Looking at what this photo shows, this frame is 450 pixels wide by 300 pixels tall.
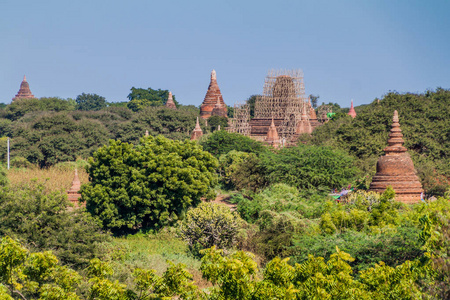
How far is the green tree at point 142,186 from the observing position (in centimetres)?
3269

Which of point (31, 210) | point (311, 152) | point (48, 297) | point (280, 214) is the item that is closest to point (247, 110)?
point (311, 152)

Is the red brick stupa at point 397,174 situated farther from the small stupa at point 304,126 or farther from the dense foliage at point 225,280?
the small stupa at point 304,126

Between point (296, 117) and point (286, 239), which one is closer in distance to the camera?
point (286, 239)

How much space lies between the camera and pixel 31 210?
Result: 72.2ft

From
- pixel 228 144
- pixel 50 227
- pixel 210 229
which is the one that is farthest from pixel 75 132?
pixel 50 227

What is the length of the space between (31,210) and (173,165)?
1214cm

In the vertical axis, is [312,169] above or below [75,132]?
below

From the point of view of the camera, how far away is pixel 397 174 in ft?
107

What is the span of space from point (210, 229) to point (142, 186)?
6848 millimetres

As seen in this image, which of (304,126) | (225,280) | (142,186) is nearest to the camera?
(225,280)

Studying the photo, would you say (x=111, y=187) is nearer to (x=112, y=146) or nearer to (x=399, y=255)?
(x=112, y=146)

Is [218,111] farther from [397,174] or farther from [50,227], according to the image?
[50,227]

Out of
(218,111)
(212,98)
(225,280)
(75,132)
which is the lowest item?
(225,280)

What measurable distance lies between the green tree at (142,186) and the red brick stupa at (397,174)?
25.1ft
